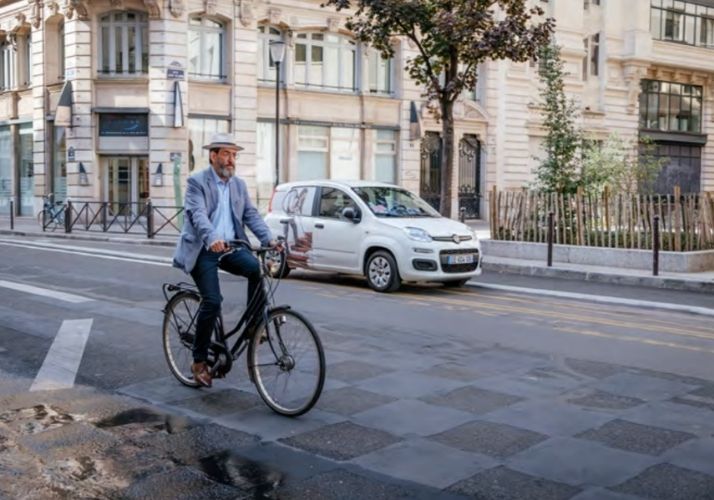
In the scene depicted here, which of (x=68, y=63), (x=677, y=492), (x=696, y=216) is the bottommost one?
(x=677, y=492)

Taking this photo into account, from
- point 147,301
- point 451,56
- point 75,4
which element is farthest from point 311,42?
point 147,301

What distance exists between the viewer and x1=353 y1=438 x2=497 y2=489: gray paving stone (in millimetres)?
4867

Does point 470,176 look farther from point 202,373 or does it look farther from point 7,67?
point 202,373

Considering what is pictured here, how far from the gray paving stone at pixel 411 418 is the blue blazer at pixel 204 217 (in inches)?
55.7

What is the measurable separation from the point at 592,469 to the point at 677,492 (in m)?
0.49

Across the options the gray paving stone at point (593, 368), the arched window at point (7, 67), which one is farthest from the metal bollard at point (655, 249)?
the arched window at point (7, 67)

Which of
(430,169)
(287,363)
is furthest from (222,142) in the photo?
(430,169)

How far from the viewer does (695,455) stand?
208 inches

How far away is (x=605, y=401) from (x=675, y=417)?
551 mm

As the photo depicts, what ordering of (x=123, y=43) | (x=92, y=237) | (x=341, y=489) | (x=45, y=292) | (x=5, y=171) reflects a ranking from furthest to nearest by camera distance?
(x=5, y=171) → (x=123, y=43) → (x=92, y=237) → (x=45, y=292) → (x=341, y=489)

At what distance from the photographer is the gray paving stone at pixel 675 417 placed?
5.84 m

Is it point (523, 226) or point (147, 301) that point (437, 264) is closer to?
point (147, 301)

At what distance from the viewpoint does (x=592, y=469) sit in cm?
500

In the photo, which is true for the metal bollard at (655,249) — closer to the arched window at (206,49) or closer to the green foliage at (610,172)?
the green foliage at (610,172)
